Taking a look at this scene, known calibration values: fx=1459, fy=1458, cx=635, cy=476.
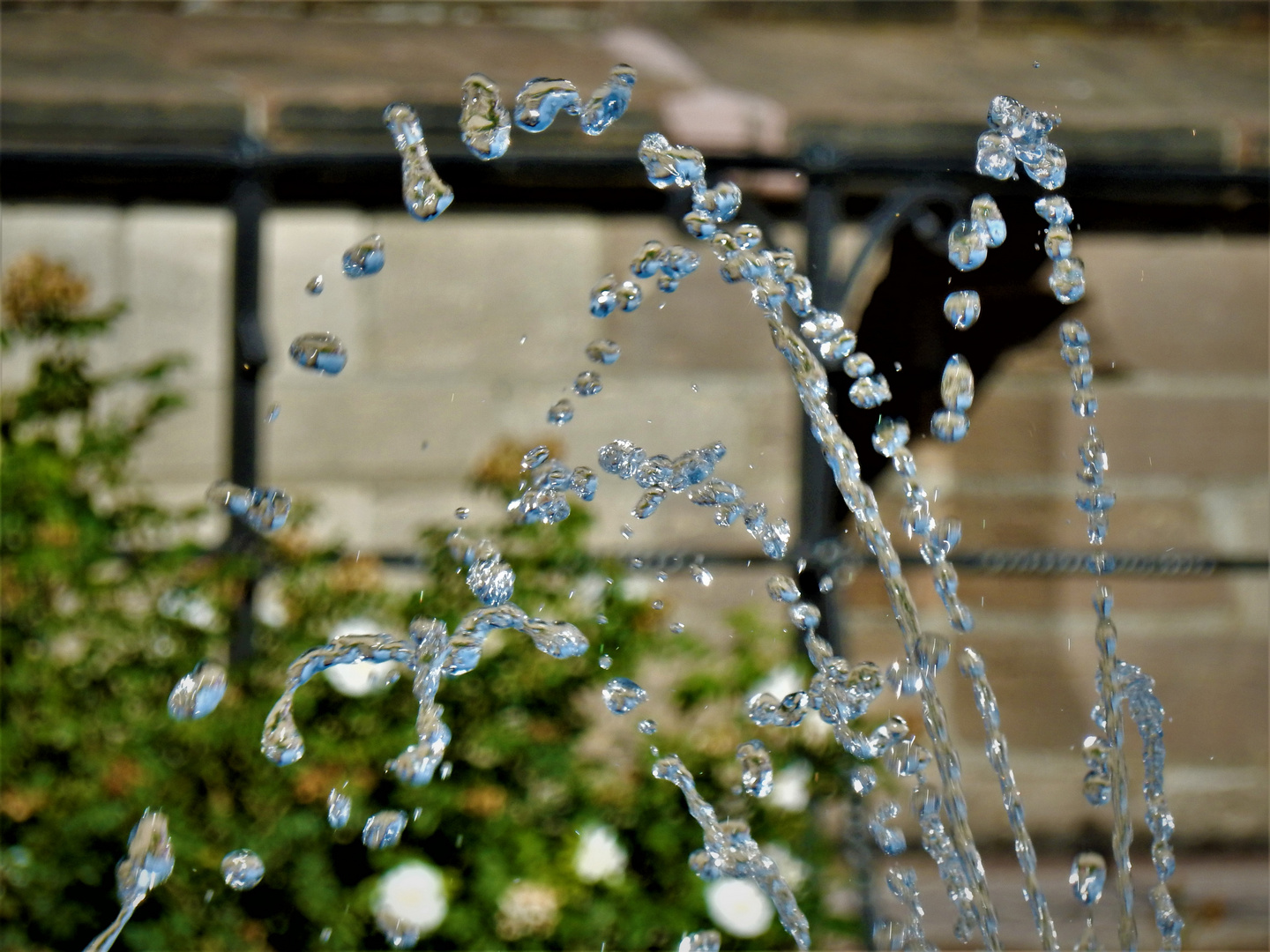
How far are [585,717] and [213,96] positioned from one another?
1685 mm

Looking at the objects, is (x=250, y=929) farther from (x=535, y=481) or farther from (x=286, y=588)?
(x=535, y=481)

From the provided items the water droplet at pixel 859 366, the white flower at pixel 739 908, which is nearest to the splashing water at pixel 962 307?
the water droplet at pixel 859 366

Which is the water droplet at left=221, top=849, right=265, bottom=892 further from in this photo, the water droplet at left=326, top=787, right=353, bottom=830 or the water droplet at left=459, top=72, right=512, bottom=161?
the water droplet at left=459, top=72, right=512, bottom=161

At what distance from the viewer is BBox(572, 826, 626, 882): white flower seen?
1.99 metres

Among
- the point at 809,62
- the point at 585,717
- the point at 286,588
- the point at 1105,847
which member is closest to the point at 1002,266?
the point at 585,717

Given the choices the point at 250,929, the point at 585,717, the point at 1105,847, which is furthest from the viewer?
the point at 1105,847

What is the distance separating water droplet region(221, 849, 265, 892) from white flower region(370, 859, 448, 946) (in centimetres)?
16

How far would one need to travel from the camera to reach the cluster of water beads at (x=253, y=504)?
1.80 m

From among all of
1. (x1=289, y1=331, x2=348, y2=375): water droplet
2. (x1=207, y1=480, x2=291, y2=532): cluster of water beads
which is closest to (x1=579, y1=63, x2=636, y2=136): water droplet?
(x1=289, y1=331, x2=348, y2=375): water droplet

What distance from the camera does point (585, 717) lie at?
2.17 m

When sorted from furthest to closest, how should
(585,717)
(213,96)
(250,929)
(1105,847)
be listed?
(1105,847) < (213,96) < (585,717) < (250,929)

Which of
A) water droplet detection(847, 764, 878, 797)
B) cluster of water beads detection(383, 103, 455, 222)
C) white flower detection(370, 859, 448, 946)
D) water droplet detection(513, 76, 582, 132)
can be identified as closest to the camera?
water droplet detection(513, 76, 582, 132)

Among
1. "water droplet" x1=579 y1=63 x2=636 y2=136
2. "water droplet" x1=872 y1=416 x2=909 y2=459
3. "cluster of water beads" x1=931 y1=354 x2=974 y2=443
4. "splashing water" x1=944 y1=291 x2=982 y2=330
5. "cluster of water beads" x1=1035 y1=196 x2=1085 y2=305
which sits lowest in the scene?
"water droplet" x1=872 y1=416 x2=909 y2=459

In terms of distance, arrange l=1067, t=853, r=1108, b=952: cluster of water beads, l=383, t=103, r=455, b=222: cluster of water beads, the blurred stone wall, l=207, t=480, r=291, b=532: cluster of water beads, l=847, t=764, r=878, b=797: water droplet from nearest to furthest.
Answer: l=383, t=103, r=455, b=222: cluster of water beads < l=1067, t=853, r=1108, b=952: cluster of water beads < l=207, t=480, r=291, b=532: cluster of water beads < l=847, t=764, r=878, b=797: water droplet < the blurred stone wall
